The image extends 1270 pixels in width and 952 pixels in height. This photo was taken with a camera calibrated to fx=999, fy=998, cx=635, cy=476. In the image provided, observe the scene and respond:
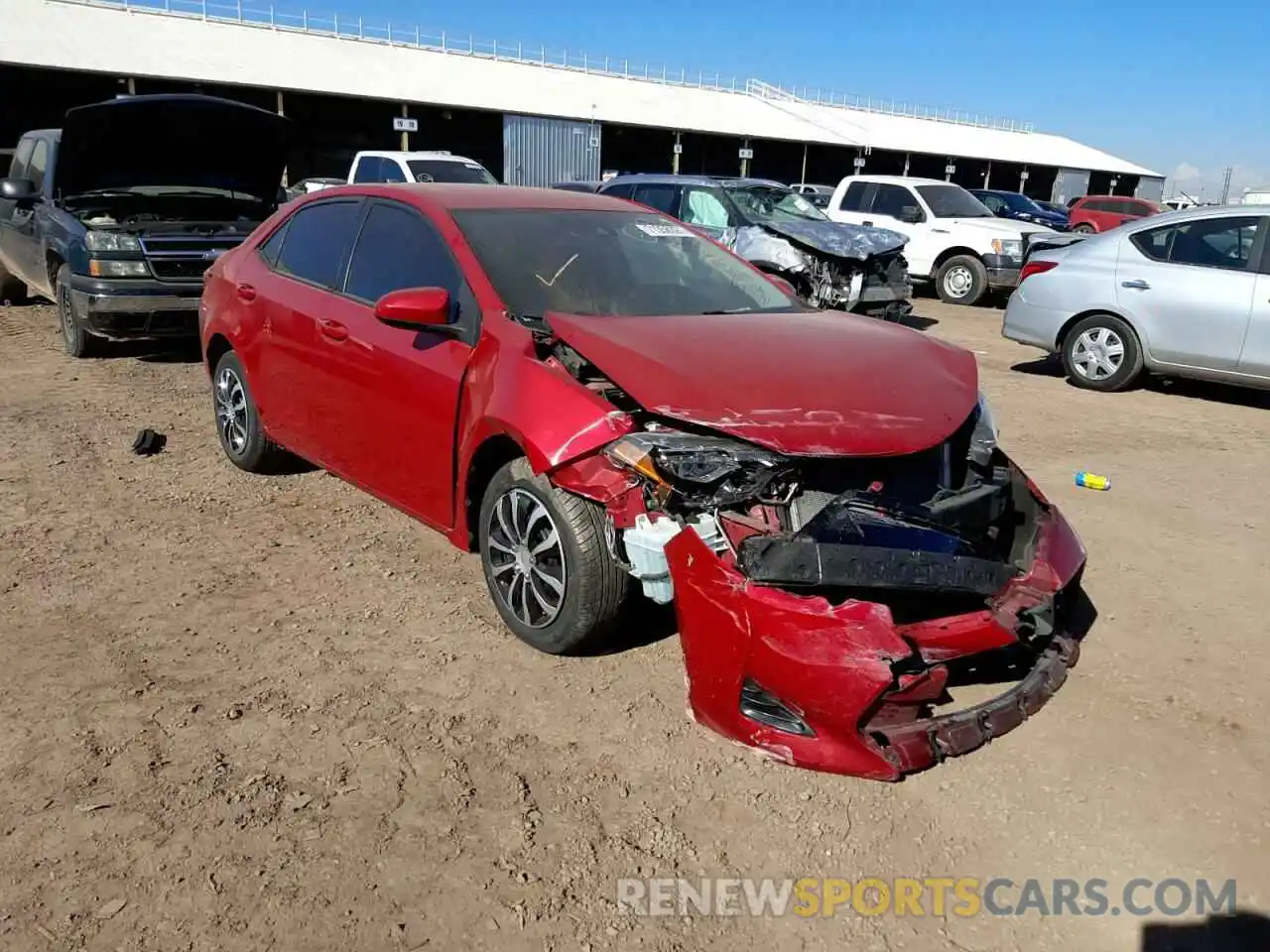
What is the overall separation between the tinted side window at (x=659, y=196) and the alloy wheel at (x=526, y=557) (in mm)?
8893

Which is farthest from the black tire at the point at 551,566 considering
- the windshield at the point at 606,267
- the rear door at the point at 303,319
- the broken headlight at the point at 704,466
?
the rear door at the point at 303,319

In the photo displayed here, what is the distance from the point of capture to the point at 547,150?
31531mm

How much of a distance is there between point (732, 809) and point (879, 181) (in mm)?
13851

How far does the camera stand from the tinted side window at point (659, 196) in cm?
1205

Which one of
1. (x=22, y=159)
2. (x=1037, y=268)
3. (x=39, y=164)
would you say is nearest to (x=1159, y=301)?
(x=1037, y=268)

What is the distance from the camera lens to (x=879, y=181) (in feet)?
49.7

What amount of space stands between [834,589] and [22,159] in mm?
9832

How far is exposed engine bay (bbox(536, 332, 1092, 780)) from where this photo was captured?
283 centimetres

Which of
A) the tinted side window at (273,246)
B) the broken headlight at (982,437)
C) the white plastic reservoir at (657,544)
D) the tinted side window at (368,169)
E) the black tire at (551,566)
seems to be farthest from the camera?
the tinted side window at (368,169)

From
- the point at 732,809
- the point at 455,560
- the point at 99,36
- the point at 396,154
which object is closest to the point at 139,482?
the point at 455,560

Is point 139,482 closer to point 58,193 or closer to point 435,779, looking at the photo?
point 435,779

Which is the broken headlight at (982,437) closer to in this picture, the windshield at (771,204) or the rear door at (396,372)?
the rear door at (396,372)

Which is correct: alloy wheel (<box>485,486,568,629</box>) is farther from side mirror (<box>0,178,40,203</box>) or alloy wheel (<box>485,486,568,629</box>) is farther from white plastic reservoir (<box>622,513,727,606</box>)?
side mirror (<box>0,178,40,203</box>)

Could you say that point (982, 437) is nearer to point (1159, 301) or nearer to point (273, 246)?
point (273, 246)
